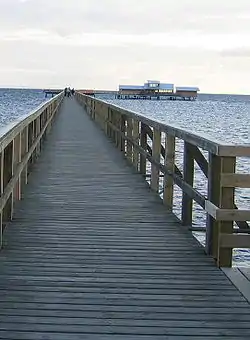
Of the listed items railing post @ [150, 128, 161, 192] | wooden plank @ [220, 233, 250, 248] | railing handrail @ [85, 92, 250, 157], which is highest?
Answer: railing handrail @ [85, 92, 250, 157]

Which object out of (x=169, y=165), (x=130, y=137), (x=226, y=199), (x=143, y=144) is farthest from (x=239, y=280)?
(x=130, y=137)

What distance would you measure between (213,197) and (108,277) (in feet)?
3.57

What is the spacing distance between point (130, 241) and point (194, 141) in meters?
1.01

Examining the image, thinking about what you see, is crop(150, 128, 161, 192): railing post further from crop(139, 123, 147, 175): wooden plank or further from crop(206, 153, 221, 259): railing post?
crop(206, 153, 221, 259): railing post

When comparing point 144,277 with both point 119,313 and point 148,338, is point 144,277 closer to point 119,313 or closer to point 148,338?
point 119,313

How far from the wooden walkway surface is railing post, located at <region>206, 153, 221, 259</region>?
0.11 m

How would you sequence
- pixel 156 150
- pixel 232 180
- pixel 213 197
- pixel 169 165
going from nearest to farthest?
pixel 232 180 < pixel 213 197 < pixel 169 165 < pixel 156 150

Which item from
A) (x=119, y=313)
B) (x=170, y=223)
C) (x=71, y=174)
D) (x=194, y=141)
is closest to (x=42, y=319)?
(x=119, y=313)

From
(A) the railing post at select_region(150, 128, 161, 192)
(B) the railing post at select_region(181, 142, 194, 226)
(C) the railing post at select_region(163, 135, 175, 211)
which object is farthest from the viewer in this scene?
(A) the railing post at select_region(150, 128, 161, 192)

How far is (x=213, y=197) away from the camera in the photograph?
5211mm

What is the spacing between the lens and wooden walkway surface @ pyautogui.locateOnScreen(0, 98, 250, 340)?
3.76 m

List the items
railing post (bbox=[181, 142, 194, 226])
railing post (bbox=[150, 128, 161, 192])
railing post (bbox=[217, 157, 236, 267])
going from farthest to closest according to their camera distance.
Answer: railing post (bbox=[150, 128, 161, 192]) → railing post (bbox=[181, 142, 194, 226]) → railing post (bbox=[217, 157, 236, 267])

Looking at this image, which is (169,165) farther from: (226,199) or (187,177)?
(226,199)

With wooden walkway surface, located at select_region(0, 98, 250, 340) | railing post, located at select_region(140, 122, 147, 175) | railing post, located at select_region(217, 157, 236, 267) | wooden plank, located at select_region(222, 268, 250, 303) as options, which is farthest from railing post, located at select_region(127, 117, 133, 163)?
wooden plank, located at select_region(222, 268, 250, 303)
